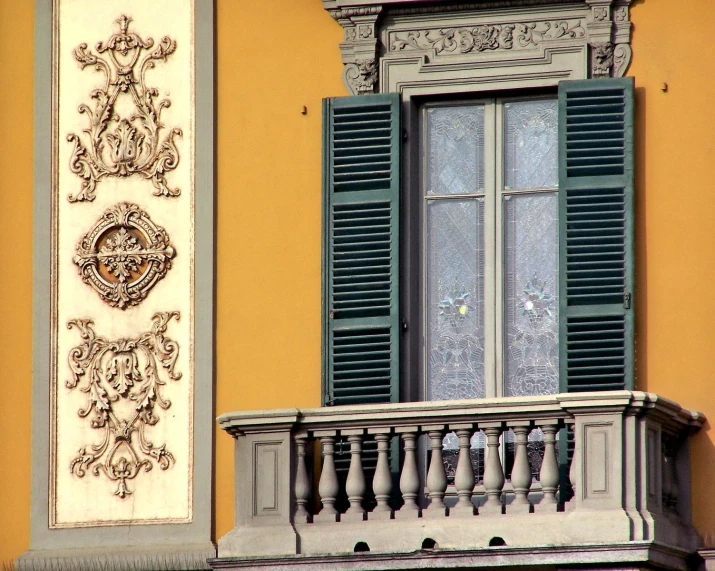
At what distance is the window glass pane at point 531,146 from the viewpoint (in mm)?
13531

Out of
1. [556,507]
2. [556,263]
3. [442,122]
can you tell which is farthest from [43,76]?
[556,507]

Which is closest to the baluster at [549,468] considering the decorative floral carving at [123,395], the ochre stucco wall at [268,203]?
the ochre stucco wall at [268,203]

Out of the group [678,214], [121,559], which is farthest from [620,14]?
[121,559]

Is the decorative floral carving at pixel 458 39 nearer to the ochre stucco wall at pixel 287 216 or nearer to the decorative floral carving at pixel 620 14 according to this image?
the ochre stucco wall at pixel 287 216

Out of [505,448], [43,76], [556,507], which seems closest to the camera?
→ [556,507]

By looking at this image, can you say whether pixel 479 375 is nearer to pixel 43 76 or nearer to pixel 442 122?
pixel 442 122

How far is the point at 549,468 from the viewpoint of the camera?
12383 mm

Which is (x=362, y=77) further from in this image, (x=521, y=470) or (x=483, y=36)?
(x=521, y=470)

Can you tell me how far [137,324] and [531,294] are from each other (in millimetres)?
2484

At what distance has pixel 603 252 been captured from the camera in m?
13.0

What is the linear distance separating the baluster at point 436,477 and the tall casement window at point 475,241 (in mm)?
731

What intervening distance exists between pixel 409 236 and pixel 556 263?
0.93m

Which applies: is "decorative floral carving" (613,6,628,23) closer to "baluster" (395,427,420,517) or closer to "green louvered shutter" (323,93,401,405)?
"green louvered shutter" (323,93,401,405)

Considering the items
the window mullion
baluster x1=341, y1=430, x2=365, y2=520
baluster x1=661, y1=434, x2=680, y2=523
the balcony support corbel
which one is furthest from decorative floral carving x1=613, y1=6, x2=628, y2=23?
the balcony support corbel
